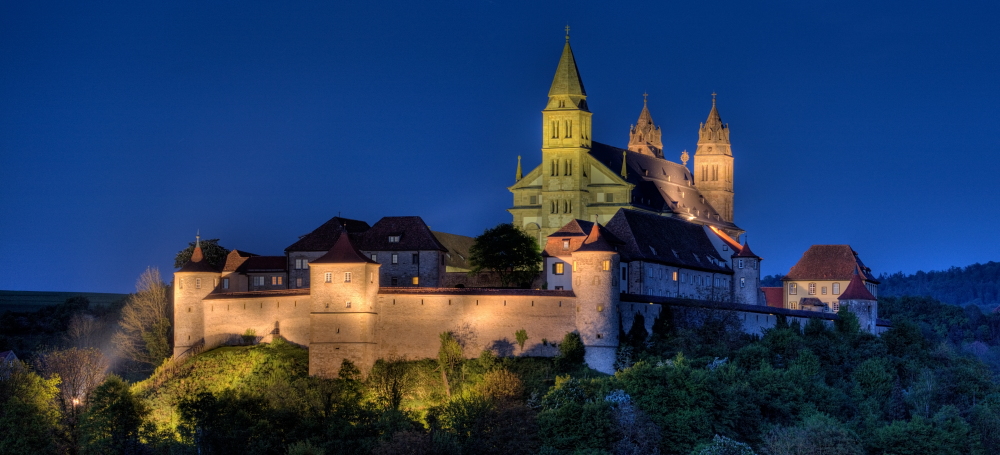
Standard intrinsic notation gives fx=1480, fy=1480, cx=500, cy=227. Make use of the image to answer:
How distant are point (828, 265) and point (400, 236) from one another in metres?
34.0

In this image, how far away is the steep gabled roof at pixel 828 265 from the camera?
340 feet

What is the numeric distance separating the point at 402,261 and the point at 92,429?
71.8 feet

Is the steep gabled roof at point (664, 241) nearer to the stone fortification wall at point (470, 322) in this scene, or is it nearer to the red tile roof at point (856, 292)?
the red tile roof at point (856, 292)

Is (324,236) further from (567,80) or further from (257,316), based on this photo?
(567,80)

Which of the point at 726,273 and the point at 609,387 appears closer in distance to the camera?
the point at 609,387

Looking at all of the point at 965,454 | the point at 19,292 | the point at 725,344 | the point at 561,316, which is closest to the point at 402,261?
the point at 561,316

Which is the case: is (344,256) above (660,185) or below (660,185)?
below

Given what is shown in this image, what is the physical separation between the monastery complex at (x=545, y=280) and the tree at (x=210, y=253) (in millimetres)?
4488

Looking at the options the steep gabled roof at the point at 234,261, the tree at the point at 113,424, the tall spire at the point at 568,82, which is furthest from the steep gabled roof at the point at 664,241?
the tree at the point at 113,424

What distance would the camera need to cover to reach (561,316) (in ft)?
247

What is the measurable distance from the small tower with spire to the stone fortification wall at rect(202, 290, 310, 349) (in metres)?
63.3

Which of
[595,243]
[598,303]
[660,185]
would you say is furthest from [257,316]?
[660,185]

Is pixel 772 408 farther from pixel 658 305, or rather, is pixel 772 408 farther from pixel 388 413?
pixel 388 413

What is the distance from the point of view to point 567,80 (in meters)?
108
